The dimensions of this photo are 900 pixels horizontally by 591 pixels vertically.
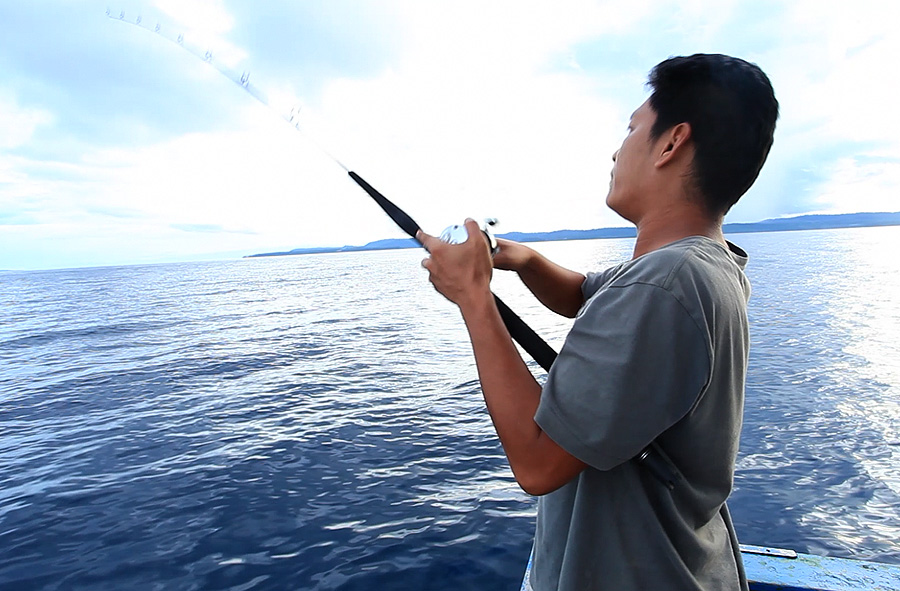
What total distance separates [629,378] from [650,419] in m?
0.11

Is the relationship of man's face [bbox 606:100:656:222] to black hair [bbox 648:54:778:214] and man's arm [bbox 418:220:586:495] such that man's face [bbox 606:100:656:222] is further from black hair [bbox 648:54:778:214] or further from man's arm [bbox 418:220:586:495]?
man's arm [bbox 418:220:586:495]

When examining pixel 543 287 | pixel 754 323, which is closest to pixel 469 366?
pixel 754 323

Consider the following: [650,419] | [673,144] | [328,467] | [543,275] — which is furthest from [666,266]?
[328,467]

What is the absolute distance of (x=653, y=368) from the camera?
128 cm

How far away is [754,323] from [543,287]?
20.6m

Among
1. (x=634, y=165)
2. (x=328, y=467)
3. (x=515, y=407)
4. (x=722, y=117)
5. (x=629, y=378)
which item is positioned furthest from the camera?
(x=328, y=467)

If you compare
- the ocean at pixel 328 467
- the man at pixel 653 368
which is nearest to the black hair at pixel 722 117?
the man at pixel 653 368

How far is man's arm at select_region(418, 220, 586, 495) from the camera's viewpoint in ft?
4.63

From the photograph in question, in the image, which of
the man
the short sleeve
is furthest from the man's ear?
the short sleeve

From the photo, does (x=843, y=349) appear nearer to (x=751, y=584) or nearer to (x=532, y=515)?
(x=532, y=515)

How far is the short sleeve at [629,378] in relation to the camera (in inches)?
50.3

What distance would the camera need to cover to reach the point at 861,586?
3.17 meters

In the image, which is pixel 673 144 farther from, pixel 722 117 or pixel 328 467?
pixel 328 467

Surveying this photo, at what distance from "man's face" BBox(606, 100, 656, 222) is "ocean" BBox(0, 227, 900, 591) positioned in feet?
16.5
